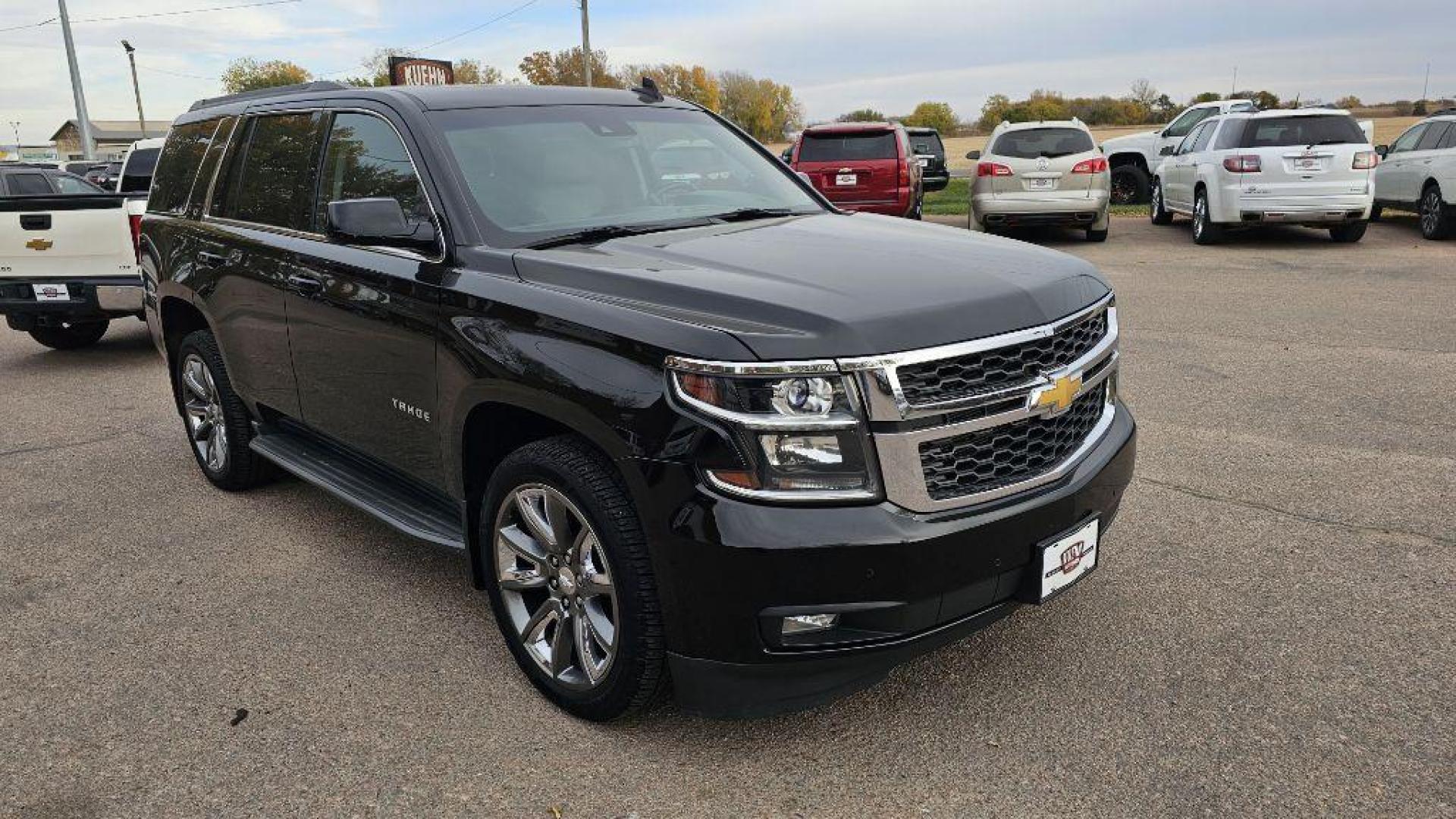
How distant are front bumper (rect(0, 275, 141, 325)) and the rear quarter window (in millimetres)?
9098

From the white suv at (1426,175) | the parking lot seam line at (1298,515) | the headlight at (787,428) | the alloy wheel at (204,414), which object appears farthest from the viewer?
the white suv at (1426,175)

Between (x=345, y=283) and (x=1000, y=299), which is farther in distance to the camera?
(x=345, y=283)

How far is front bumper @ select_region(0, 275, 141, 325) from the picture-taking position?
881 centimetres

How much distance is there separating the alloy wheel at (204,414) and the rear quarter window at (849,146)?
10797 mm

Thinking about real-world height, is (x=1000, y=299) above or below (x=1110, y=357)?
above

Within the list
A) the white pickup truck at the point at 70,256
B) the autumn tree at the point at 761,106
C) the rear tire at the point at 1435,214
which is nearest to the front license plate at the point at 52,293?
the white pickup truck at the point at 70,256

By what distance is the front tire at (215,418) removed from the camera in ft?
17.2

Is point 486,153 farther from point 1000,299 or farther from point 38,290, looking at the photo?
point 38,290

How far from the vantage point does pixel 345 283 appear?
156 inches

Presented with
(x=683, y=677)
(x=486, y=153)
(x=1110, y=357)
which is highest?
(x=486, y=153)

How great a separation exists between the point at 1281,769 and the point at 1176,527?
1.83 meters

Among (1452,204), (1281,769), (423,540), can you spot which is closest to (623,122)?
(423,540)

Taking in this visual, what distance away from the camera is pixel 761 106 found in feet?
335

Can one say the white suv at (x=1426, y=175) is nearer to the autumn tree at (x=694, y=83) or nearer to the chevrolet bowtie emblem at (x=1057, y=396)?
the chevrolet bowtie emblem at (x=1057, y=396)
